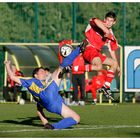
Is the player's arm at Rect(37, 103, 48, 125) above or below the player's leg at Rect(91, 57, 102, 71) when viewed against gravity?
below

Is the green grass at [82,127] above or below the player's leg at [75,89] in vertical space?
below

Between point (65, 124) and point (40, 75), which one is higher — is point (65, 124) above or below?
below

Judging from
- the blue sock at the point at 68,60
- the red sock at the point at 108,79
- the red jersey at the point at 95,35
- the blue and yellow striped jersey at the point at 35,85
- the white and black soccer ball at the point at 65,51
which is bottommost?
the blue and yellow striped jersey at the point at 35,85

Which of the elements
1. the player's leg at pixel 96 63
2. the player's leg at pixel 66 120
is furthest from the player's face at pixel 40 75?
the player's leg at pixel 96 63

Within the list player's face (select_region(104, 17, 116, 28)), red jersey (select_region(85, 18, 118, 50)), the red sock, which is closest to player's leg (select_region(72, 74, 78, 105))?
the red sock

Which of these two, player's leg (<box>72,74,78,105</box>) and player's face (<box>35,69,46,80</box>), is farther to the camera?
player's leg (<box>72,74,78,105</box>)

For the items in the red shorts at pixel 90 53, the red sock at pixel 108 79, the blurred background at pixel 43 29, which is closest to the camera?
the red shorts at pixel 90 53

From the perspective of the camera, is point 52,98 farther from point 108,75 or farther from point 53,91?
point 108,75

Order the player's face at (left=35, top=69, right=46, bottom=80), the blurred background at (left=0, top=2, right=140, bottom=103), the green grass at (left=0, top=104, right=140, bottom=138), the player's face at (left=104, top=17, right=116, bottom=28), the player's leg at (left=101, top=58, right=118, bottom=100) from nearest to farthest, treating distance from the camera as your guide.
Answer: the green grass at (left=0, top=104, right=140, bottom=138) < the player's face at (left=35, top=69, right=46, bottom=80) < the player's face at (left=104, top=17, right=116, bottom=28) < the player's leg at (left=101, top=58, right=118, bottom=100) < the blurred background at (left=0, top=2, right=140, bottom=103)

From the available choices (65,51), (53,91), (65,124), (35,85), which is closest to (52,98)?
(53,91)

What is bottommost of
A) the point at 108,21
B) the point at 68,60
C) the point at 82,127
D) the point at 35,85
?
the point at 82,127

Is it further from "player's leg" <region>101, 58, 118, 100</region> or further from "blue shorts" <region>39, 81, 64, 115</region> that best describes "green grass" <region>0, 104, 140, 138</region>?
"player's leg" <region>101, 58, 118, 100</region>

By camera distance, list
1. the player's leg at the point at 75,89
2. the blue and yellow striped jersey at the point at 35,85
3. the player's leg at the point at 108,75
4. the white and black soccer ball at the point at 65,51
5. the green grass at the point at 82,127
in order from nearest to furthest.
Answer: the green grass at the point at 82,127 < the blue and yellow striped jersey at the point at 35,85 < the white and black soccer ball at the point at 65,51 < the player's leg at the point at 108,75 < the player's leg at the point at 75,89

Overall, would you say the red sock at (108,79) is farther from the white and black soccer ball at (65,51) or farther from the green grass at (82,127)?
the white and black soccer ball at (65,51)
